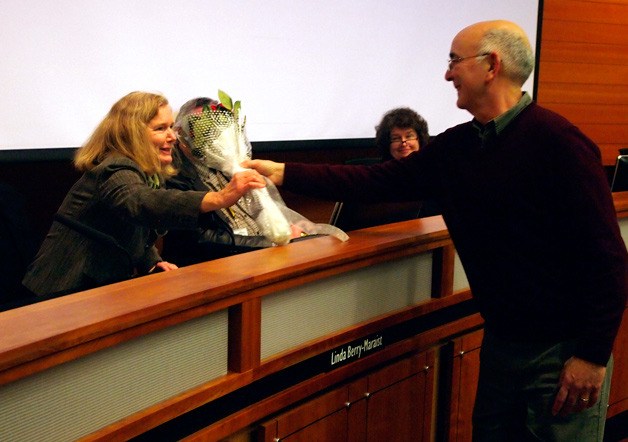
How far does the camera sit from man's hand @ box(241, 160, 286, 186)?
1981 millimetres

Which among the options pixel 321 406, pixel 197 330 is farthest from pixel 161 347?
pixel 321 406

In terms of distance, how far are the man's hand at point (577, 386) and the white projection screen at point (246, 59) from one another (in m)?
2.12

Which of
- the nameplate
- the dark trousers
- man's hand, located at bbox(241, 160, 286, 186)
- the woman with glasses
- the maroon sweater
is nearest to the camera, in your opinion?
the maroon sweater

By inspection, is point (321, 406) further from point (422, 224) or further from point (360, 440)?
point (422, 224)

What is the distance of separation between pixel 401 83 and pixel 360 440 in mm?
2680

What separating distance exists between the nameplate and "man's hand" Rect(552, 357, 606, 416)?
47cm

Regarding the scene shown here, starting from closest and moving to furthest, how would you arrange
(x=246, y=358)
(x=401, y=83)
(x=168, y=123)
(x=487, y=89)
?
(x=246, y=358) < (x=487, y=89) < (x=168, y=123) < (x=401, y=83)

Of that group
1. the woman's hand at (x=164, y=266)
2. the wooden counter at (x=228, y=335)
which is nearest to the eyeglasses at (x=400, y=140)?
the wooden counter at (x=228, y=335)

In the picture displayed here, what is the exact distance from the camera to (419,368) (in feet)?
7.09

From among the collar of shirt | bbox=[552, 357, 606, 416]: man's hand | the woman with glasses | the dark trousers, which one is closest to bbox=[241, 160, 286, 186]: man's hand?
the collar of shirt

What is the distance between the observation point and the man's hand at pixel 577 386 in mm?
1693

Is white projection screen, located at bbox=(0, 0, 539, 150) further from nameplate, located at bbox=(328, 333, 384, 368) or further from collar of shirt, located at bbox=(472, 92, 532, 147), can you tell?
collar of shirt, located at bbox=(472, 92, 532, 147)

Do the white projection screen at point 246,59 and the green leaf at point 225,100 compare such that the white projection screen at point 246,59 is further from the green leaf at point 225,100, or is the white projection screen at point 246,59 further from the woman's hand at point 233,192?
the woman's hand at point 233,192

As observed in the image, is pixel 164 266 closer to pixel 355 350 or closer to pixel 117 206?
pixel 117 206
